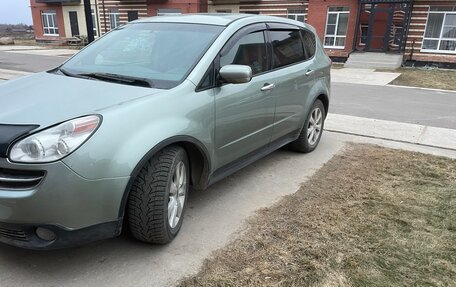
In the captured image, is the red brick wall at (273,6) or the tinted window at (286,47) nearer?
the tinted window at (286,47)

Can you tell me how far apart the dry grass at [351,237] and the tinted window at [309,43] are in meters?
1.58

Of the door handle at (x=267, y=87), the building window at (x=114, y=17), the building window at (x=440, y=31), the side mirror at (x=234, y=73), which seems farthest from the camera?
the building window at (x=114, y=17)

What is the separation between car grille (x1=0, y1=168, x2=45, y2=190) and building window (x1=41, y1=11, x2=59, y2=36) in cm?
3572

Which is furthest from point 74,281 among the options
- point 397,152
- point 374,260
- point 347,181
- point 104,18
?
point 104,18

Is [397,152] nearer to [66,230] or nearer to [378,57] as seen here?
[66,230]

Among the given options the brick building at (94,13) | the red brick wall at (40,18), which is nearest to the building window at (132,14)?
the brick building at (94,13)

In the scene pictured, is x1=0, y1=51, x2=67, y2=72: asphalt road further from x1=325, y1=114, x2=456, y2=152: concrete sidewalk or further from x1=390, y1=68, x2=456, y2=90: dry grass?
x1=390, y1=68, x2=456, y2=90: dry grass

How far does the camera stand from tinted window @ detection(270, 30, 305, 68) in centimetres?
433

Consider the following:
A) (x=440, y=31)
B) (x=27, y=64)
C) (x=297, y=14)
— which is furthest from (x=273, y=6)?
(x=27, y=64)

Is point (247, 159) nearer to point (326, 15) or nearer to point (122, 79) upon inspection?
point (122, 79)

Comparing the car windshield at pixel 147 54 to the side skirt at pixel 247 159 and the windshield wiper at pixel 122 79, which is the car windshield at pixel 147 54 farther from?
the side skirt at pixel 247 159

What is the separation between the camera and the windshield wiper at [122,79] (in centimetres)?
311

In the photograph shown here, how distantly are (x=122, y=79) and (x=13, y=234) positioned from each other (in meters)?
1.39

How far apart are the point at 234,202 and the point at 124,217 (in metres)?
1.32
